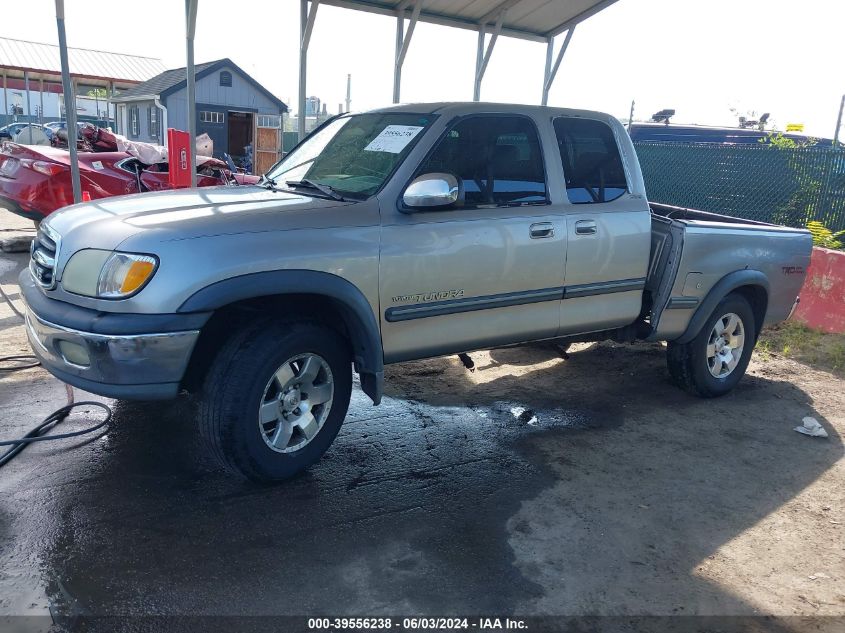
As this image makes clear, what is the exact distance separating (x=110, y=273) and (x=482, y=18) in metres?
8.03

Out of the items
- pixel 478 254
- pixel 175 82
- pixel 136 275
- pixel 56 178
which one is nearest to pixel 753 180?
pixel 478 254

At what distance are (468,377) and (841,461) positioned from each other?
2.69m

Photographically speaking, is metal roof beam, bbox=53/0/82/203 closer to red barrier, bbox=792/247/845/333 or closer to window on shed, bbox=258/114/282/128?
red barrier, bbox=792/247/845/333

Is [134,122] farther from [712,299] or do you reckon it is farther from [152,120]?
[712,299]

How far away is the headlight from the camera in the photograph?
3229mm

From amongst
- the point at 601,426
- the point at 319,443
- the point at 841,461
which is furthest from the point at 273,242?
the point at 841,461

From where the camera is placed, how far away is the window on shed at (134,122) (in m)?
27.9

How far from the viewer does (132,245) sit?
3.25 m

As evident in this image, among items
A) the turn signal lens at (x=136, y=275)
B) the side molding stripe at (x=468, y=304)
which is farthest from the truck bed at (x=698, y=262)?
the turn signal lens at (x=136, y=275)

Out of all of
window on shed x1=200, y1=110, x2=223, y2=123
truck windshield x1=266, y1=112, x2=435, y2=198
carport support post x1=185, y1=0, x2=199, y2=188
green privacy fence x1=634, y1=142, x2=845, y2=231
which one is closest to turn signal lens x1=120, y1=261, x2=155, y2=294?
truck windshield x1=266, y1=112, x2=435, y2=198

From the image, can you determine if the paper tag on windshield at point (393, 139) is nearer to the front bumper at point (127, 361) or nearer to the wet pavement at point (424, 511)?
the front bumper at point (127, 361)

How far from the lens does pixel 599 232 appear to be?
473 cm

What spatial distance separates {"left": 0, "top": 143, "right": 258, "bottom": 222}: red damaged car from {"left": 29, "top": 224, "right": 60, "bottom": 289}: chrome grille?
4.60 metres

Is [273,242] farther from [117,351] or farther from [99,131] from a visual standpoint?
[99,131]
